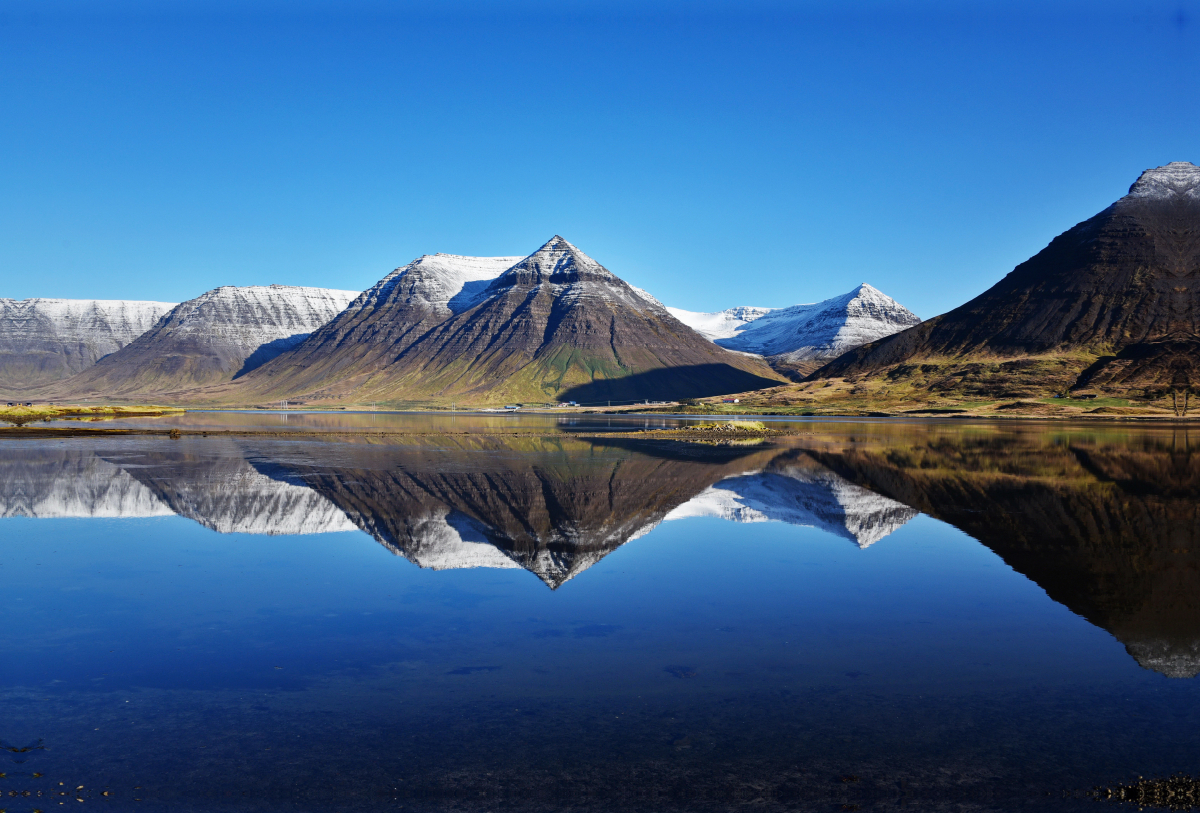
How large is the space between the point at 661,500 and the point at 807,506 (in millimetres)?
6724

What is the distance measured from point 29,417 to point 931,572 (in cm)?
12254

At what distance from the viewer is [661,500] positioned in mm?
38625

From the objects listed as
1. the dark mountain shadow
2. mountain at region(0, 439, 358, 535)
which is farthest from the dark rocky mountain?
mountain at region(0, 439, 358, 535)

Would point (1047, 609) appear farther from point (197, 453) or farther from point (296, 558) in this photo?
point (197, 453)

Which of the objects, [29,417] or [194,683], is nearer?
[194,683]

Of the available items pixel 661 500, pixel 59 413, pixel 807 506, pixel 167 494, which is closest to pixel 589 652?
pixel 661 500

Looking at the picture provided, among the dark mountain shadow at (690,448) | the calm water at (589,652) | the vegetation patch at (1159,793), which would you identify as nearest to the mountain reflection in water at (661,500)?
the calm water at (589,652)

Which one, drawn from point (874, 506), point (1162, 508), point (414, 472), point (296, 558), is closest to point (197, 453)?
point (414, 472)

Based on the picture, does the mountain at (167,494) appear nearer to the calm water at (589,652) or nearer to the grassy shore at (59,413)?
the calm water at (589,652)

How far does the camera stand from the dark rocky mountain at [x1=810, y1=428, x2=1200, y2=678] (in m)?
18.9

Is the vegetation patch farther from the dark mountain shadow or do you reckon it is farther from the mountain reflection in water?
the dark mountain shadow

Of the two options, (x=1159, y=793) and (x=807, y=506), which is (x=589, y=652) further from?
(x=807, y=506)

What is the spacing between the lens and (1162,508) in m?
35.8

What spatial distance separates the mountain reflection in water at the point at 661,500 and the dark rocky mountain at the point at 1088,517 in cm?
10
